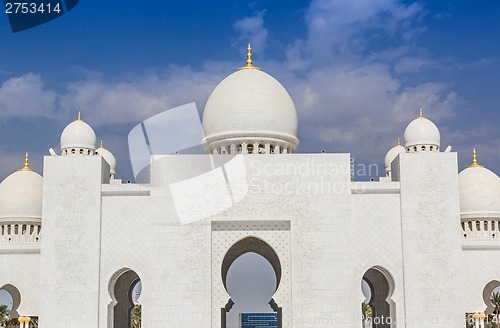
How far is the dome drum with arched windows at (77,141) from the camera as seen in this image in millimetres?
19891

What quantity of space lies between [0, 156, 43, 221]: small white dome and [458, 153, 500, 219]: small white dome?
13.1 meters

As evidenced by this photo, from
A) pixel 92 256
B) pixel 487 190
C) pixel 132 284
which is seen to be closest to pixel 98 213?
pixel 92 256

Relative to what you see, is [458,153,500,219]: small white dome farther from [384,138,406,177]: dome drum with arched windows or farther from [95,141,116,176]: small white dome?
[95,141,116,176]: small white dome

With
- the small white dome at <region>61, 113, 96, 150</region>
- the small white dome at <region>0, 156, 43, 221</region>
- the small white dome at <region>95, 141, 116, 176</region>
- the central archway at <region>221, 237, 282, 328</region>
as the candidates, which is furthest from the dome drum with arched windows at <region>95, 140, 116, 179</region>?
the central archway at <region>221, 237, 282, 328</region>

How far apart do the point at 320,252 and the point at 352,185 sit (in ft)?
6.63

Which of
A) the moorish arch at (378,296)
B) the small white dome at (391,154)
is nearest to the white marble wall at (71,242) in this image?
the moorish arch at (378,296)

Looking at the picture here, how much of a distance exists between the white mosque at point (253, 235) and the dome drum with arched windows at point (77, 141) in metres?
1.38

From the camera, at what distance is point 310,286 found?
17578 mm

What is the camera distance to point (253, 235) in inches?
714

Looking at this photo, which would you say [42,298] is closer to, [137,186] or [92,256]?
[92,256]

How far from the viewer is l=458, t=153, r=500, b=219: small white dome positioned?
69.6ft

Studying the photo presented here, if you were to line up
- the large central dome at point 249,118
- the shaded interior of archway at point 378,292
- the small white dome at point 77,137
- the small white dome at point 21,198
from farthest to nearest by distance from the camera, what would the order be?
the small white dome at point 21,198 → the shaded interior of archway at point 378,292 → the large central dome at point 249,118 → the small white dome at point 77,137

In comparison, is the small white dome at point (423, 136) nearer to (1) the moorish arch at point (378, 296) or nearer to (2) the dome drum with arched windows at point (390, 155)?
(1) the moorish arch at point (378, 296)

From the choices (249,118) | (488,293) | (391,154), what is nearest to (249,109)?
(249,118)
